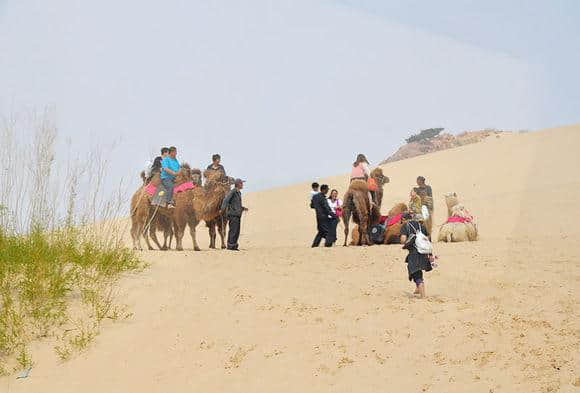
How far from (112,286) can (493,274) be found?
553cm

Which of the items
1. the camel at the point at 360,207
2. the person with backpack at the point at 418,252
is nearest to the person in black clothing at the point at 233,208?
the camel at the point at 360,207

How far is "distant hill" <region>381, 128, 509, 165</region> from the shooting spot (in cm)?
5491

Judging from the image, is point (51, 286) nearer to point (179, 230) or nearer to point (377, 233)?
point (179, 230)

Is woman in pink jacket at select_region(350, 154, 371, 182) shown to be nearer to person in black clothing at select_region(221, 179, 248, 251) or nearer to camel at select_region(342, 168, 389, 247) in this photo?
camel at select_region(342, 168, 389, 247)

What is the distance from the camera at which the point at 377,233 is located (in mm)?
17562

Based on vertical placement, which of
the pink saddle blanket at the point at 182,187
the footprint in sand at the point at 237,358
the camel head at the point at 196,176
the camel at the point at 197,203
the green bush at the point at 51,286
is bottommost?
the footprint in sand at the point at 237,358

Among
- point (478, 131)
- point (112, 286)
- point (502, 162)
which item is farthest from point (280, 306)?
point (478, 131)

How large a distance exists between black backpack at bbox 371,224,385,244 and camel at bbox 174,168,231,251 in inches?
131

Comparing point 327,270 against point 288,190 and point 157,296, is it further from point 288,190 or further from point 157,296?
point 288,190

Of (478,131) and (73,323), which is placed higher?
(478,131)

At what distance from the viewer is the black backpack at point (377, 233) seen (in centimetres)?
1755

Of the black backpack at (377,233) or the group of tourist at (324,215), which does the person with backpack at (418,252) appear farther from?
the black backpack at (377,233)

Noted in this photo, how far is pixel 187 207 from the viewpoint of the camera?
15.9 metres

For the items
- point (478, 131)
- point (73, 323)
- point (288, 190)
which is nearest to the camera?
point (73, 323)
